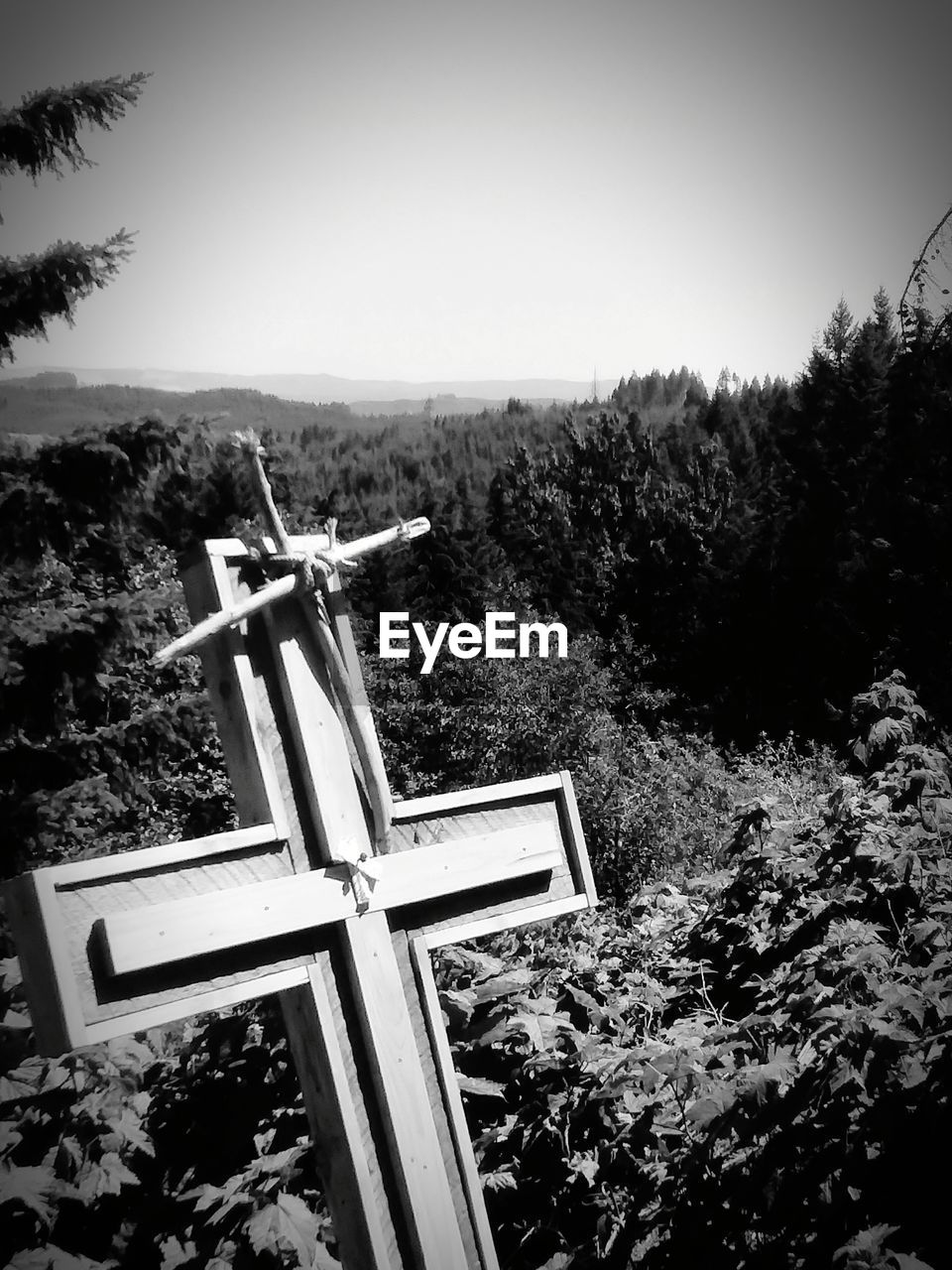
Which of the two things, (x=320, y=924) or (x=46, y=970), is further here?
A: (x=320, y=924)

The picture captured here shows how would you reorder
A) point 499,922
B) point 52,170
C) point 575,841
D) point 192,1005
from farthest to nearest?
1. point 52,170
2. point 575,841
3. point 499,922
4. point 192,1005

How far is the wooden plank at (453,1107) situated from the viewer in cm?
142

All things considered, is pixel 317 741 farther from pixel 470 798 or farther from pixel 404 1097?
pixel 404 1097

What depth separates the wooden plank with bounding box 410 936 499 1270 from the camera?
142 centimetres

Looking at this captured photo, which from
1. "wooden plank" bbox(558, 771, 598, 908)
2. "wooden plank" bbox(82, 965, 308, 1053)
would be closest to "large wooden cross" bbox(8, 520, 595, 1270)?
"wooden plank" bbox(82, 965, 308, 1053)

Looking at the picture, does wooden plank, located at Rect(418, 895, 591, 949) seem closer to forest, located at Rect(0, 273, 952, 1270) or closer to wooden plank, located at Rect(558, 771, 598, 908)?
wooden plank, located at Rect(558, 771, 598, 908)

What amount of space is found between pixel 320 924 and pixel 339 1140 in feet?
0.98

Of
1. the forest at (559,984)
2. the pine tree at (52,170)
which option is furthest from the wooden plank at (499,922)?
the pine tree at (52,170)

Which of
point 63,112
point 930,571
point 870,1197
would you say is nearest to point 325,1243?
point 870,1197

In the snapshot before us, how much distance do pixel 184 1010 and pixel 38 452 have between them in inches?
194

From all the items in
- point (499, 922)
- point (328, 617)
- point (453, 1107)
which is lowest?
point (453, 1107)

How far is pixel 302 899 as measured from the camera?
1.34m

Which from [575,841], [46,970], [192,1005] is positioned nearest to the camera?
[46,970]

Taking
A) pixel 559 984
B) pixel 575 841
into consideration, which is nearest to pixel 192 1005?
pixel 575 841
